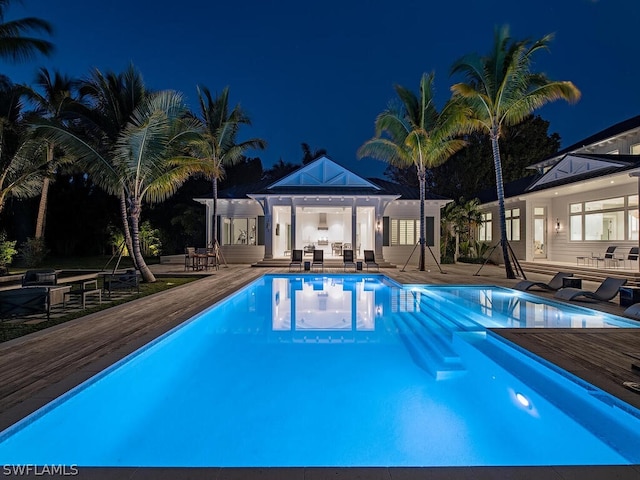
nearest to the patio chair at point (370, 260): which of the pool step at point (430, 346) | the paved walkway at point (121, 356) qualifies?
the pool step at point (430, 346)

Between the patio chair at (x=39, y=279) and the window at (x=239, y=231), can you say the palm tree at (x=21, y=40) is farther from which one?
the window at (x=239, y=231)

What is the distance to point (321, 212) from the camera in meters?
23.0

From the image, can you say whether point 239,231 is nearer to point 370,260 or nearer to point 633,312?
point 370,260

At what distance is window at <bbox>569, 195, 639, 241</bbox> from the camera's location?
43.3 ft

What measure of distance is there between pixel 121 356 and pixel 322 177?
1528cm

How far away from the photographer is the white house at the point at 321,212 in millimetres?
18250

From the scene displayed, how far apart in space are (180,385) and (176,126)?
373 inches

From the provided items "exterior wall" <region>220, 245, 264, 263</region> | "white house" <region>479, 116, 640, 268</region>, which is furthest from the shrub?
"white house" <region>479, 116, 640, 268</region>

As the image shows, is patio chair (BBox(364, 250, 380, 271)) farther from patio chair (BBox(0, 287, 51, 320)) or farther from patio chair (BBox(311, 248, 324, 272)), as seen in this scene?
patio chair (BBox(0, 287, 51, 320))

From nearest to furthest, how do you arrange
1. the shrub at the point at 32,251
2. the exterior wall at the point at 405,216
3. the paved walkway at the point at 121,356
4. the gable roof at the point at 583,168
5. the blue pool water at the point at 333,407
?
the paved walkway at the point at 121,356
the blue pool water at the point at 333,407
the gable roof at the point at 583,168
the shrub at the point at 32,251
the exterior wall at the point at 405,216

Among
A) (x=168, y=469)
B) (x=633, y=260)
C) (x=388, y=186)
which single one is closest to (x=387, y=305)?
(x=168, y=469)

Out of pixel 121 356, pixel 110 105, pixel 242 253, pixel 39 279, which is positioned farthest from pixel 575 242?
pixel 39 279

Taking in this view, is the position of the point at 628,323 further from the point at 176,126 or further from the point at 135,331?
the point at 176,126

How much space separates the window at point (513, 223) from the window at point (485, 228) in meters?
2.02
